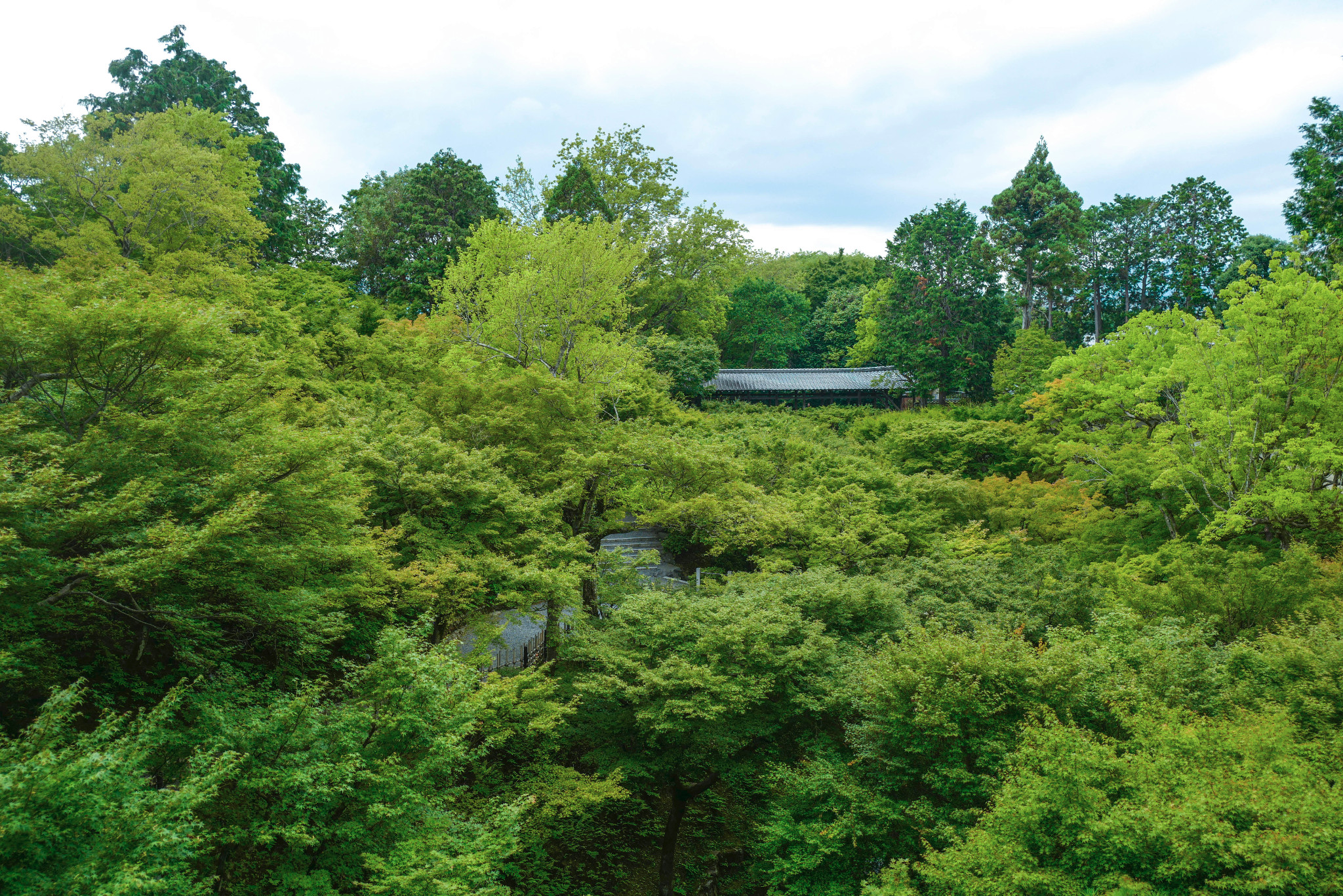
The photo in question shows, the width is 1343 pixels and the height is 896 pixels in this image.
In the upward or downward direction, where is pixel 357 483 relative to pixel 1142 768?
upward

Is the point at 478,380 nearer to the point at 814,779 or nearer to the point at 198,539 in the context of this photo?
the point at 198,539

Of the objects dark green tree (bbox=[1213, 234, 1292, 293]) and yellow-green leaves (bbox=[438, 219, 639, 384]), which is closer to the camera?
yellow-green leaves (bbox=[438, 219, 639, 384])

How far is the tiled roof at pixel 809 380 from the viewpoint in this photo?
39344mm

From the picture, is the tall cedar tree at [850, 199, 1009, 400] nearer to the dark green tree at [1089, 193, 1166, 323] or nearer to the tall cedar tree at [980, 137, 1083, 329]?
the tall cedar tree at [980, 137, 1083, 329]

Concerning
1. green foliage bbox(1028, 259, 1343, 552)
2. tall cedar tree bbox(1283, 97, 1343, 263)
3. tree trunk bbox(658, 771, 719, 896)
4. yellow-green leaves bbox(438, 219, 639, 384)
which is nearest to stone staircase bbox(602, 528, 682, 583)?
yellow-green leaves bbox(438, 219, 639, 384)

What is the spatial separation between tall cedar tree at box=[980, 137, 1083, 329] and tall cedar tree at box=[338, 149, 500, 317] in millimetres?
26577

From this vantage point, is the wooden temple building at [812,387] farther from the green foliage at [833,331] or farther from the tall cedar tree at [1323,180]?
the tall cedar tree at [1323,180]

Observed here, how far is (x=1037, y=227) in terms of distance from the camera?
119 feet

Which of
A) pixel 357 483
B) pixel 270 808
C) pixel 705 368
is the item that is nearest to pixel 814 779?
pixel 270 808

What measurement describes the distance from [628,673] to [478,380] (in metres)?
8.66

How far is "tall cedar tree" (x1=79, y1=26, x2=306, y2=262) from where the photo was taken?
94.2 ft

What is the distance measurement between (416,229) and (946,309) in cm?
2634

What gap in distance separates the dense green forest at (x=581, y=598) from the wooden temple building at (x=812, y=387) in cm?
1407

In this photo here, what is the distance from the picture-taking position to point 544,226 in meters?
24.7
